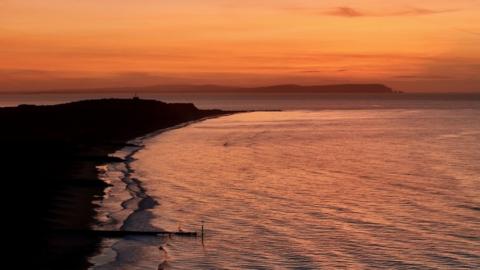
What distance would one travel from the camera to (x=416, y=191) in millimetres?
40250

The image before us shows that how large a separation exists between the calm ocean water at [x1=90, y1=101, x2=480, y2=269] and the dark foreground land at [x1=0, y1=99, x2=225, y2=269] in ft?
3.88

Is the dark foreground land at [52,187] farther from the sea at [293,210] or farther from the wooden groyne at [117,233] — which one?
the sea at [293,210]

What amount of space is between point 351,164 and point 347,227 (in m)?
28.4

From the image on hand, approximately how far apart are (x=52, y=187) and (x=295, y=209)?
12871 mm

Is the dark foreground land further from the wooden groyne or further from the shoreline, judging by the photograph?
the shoreline

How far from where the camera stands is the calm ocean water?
23531mm

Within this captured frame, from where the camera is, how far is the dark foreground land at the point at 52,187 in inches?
882

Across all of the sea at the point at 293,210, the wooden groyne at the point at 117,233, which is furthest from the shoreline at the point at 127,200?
the wooden groyne at the point at 117,233

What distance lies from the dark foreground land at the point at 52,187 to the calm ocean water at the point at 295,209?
1.18 m

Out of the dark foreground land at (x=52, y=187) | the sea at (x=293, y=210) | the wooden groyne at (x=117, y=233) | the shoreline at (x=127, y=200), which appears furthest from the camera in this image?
the wooden groyne at (x=117, y=233)

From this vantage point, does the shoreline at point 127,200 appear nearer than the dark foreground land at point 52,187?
Yes

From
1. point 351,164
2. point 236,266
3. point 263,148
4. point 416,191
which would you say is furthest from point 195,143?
point 236,266

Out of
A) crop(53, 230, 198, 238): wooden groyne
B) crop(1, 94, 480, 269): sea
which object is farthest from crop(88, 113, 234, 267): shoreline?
crop(53, 230, 198, 238): wooden groyne

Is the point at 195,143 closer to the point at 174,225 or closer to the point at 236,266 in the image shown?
the point at 174,225
